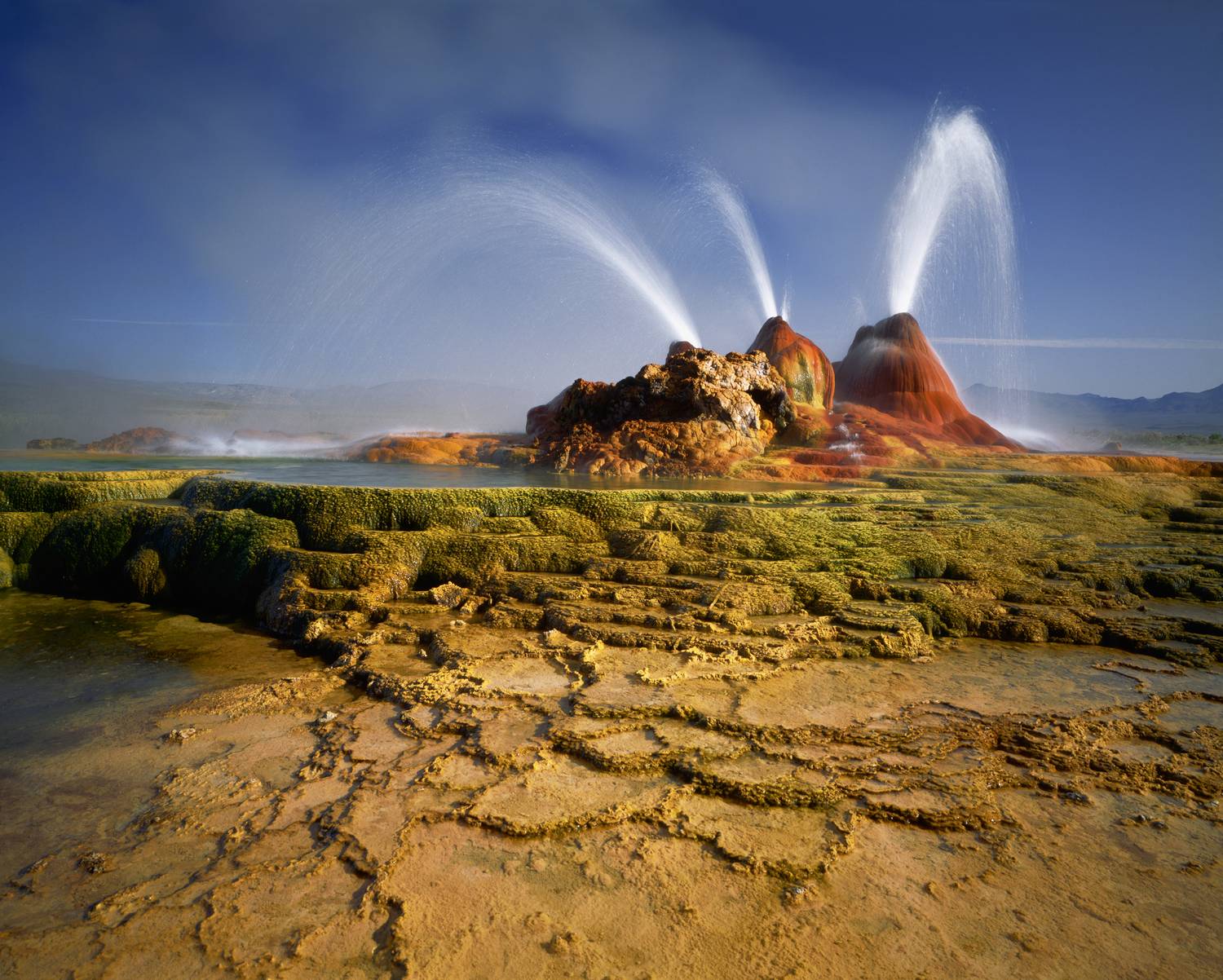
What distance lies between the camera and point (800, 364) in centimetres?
4062

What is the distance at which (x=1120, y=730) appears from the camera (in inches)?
200

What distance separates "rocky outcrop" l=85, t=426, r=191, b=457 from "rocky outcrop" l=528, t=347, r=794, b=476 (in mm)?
20842

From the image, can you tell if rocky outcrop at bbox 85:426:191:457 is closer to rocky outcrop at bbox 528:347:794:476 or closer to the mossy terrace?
rocky outcrop at bbox 528:347:794:476

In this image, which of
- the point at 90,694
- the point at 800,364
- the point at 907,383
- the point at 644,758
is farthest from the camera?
the point at 907,383

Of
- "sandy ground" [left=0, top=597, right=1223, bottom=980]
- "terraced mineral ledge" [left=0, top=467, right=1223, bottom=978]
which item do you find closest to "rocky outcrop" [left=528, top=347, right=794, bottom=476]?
"terraced mineral ledge" [left=0, top=467, right=1223, bottom=978]

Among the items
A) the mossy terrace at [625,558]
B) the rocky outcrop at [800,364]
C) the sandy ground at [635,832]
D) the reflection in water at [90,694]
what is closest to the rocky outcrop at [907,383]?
the rocky outcrop at [800,364]

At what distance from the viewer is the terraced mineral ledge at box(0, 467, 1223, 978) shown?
10.2ft

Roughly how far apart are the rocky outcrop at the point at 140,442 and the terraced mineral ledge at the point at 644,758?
3026cm

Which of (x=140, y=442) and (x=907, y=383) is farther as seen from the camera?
(x=907, y=383)

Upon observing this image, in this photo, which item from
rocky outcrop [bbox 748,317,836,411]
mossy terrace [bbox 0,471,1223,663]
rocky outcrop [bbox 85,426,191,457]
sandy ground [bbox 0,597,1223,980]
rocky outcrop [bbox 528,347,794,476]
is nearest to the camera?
sandy ground [bbox 0,597,1223,980]

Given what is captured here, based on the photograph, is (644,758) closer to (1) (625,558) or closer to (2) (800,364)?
(1) (625,558)

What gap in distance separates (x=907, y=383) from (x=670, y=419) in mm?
27979

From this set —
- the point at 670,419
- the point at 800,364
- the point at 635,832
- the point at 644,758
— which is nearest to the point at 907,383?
the point at 800,364

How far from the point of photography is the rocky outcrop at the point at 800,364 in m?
39.8
